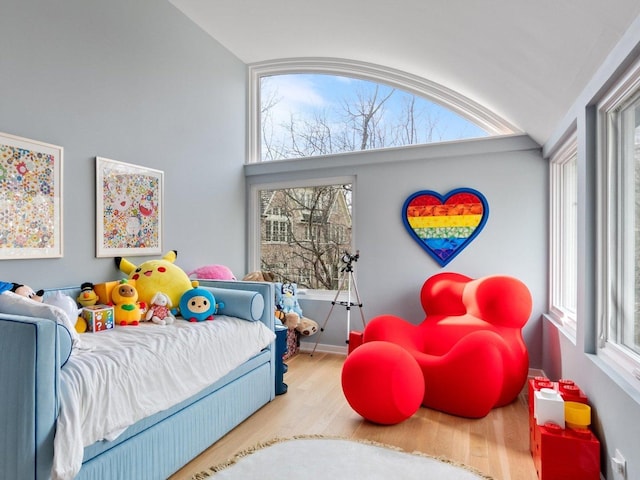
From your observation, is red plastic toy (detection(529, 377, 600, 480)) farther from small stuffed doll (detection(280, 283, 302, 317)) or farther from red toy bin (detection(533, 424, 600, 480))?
small stuffed doll (detection(280, 283, 302, 317))

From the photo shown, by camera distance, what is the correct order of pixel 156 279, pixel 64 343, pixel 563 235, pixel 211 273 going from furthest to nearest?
pixel 211 273
pixel 563 235
pixel 156 279
pixel 64 343

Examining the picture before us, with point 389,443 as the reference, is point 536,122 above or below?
above

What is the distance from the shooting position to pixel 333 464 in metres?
1.88

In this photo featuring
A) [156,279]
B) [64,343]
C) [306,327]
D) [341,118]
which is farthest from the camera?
[341,118]

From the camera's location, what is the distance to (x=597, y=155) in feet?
6.31

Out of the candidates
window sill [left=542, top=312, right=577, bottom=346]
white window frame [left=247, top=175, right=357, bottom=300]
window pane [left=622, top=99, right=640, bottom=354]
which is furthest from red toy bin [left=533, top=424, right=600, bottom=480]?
white window frame [left=247, top=175, right=357, bottom=300]

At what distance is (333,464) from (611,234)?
176cm

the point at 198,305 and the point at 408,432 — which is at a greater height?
the point at 198,305

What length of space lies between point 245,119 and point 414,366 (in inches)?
128

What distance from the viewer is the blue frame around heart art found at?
130 inches

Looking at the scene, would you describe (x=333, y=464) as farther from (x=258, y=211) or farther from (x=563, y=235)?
(x=258, y=211)

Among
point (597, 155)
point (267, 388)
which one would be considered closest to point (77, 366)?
point (267, 388)

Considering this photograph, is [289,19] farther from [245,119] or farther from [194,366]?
[194,366]

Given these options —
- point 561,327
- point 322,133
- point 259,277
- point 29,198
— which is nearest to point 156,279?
point 29,198
